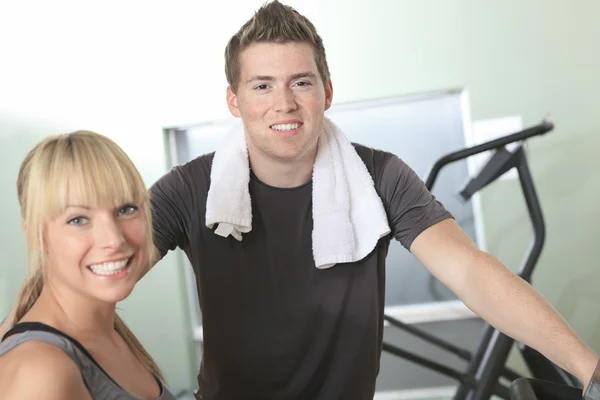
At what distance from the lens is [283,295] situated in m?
1.47

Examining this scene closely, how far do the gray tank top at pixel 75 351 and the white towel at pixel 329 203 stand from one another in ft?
1.81

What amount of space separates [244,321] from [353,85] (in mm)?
1586

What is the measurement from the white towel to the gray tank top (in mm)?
553

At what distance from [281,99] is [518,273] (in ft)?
4.22

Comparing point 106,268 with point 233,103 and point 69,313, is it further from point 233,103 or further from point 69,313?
point 233,103

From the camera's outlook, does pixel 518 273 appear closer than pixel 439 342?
Yes

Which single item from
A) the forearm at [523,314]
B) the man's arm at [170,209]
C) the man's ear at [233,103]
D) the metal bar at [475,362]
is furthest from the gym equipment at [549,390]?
the metal bar at [475,362]

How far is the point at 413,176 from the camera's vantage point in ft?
4.85

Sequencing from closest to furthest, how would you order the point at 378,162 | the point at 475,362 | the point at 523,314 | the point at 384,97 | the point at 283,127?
the point at 523,314 < the point at 283,127 < the point at 378,162 < the point at 475,362 < the point at 384,97

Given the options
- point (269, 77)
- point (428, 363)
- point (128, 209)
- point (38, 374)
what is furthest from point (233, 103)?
point (428, 363)

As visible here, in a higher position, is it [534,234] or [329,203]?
[329,203]

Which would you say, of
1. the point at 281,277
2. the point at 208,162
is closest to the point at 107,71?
the point at 208,162

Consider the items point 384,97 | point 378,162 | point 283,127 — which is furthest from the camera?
point 384,97

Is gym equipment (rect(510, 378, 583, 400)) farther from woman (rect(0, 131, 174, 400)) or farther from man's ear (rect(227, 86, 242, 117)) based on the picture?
man's ear (rect(227, 86, 242, 117))
